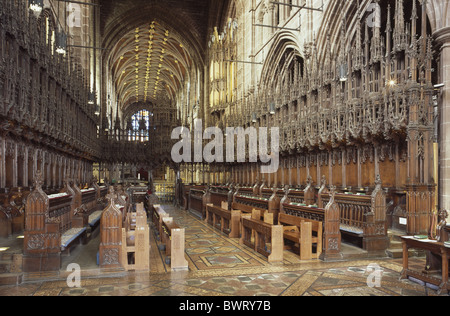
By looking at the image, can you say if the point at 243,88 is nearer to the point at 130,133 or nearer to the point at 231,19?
the point at 231,19

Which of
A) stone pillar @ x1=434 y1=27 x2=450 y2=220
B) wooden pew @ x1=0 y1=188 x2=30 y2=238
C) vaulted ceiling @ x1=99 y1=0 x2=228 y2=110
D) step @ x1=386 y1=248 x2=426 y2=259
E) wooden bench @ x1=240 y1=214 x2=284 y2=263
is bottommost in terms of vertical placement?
step @ x1=386 y1=248 x2=426 y2=259

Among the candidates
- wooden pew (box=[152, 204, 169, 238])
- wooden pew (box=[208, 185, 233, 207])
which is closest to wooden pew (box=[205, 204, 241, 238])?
wooden pew (box=[208, 185, 233, 207])

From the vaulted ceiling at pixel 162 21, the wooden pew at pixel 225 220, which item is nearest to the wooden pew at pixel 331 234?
the wooden pew at pixel 225 220

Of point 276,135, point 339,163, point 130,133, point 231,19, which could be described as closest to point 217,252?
point 339,163

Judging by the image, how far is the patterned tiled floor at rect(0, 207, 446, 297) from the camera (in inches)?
181

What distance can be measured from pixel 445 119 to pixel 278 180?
29.5 feet

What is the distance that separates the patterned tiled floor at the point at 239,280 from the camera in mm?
4590

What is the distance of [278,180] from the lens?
16.5 m

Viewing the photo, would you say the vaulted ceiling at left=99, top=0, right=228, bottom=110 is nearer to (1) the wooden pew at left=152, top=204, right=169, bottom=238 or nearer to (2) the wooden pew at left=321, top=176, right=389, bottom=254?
(1) the wooden pew at left=152, top=204, right=169, bottom=238

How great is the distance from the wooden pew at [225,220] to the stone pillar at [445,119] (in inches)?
176

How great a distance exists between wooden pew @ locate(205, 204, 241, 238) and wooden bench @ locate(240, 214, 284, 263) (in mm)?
819

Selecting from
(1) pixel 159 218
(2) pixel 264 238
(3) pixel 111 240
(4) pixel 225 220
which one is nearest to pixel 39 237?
(3) pixel 111 240

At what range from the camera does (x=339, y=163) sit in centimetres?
A: 1166

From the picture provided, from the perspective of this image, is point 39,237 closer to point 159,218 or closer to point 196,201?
point 159,218
